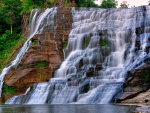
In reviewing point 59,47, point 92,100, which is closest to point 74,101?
point 92,100

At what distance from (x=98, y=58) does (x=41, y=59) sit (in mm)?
6567

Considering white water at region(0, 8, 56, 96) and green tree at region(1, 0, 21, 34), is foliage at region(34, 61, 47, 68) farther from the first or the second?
green tree at region(1, 0, 21, 34)

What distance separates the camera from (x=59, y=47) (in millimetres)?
39500

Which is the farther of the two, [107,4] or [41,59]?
[107,4]

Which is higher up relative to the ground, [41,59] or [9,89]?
[41,59]

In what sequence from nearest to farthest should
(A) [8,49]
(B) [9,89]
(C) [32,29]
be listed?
(B) [9,89]
(C) [32,29]
(A) [8,49]

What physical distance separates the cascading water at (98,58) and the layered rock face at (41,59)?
1099 millimetres

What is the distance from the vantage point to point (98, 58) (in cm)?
3506

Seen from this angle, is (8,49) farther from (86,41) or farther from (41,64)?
(86,41)

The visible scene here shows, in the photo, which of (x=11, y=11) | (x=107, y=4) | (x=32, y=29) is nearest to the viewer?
(x=32, y=29)

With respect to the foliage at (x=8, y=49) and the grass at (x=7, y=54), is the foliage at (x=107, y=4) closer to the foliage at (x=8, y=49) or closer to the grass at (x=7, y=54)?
the foliage at (x=8, y=49)

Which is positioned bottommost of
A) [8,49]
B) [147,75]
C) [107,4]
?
[147,75]

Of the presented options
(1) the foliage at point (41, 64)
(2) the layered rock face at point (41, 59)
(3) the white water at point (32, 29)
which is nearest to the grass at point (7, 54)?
(3) the white water at point (32, 29)

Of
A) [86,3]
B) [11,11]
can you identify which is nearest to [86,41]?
[11,11]
